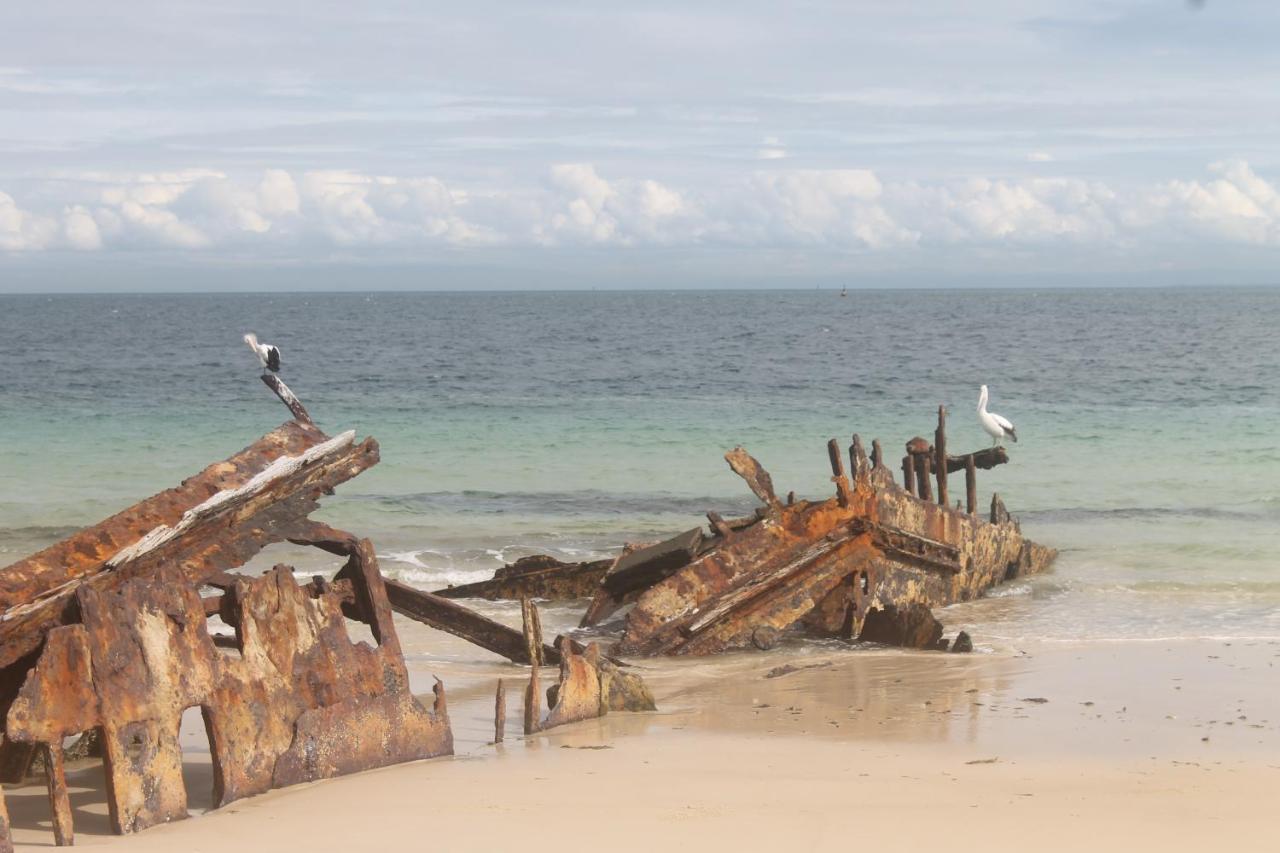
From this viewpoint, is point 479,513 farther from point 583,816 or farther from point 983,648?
point 583,816

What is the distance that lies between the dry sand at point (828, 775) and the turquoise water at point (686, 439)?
8.48ft

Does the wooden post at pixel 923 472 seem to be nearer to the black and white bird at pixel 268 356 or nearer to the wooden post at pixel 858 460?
A: the wooden post at pixel 858 460

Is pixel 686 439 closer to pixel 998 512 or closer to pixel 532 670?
pixel 998 512

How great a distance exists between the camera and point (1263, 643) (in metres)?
10.4

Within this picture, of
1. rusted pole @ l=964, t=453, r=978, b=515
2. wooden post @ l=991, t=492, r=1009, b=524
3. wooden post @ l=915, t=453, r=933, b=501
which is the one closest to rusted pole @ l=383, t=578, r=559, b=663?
wooden post @ l=915, t=453, r=933, b=501

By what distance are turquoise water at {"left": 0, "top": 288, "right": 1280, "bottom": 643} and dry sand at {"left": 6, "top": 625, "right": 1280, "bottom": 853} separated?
2586 mm

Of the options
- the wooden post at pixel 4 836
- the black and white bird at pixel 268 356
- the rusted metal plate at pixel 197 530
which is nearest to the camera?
the wooden post at pixel 4 836

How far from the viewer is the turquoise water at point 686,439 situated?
49.0ft

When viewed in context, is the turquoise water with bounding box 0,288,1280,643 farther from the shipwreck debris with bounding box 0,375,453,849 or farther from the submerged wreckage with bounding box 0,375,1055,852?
the shipwreck debris with bounding box 0,375,453,849

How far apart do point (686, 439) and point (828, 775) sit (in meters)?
20.2

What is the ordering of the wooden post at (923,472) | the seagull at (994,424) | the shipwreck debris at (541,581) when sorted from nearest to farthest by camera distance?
the shipwreck debris at (541,581) < the wooden post at (923,472) < the seagull at (994,424)

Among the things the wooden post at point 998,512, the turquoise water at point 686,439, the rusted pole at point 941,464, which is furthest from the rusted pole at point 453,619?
the wooden post at point 998,512

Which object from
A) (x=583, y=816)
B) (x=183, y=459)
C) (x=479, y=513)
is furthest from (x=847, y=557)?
(x=183, y=459)

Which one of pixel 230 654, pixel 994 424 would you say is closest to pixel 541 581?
pixel 230 654
